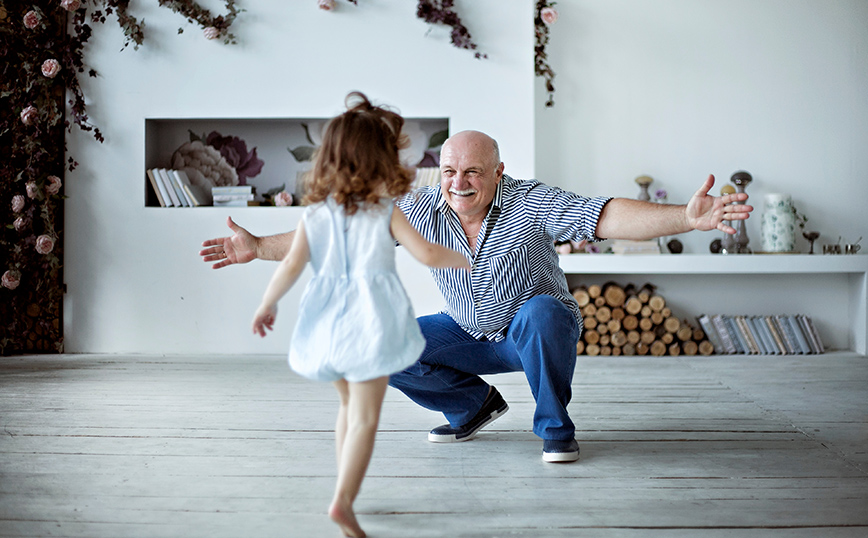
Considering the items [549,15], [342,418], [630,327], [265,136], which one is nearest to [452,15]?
[549,15]

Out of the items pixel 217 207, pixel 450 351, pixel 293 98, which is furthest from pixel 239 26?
pixel 450 351

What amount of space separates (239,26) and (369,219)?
311 cm

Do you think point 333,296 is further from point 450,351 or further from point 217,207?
point 217,207

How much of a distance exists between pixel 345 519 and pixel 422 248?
0.56m

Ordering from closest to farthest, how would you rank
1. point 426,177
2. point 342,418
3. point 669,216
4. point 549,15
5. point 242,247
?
1. point 342,418
2. point 669,216
3. point 242,247
4. point 549,15
5. point 426,177

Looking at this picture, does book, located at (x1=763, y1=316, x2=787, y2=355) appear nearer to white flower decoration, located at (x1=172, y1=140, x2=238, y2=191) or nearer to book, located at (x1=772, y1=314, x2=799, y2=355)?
book, located at (x1=772, y1=314, x2=799, y2=355)

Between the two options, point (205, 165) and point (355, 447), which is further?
point (205, 165)

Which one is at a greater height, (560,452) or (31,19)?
(31,19)

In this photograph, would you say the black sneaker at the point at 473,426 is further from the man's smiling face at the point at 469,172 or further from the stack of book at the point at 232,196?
the stack of book at the point at 232,196

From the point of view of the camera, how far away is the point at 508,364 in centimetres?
233

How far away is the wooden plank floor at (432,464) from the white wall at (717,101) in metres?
1.55

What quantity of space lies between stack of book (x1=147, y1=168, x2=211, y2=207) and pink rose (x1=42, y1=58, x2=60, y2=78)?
700mm

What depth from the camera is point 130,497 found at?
5.94 feet

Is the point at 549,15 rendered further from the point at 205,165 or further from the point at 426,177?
the point at 205,165
